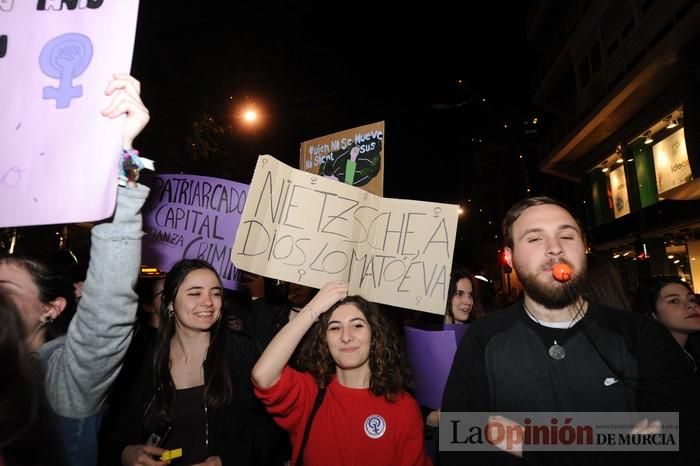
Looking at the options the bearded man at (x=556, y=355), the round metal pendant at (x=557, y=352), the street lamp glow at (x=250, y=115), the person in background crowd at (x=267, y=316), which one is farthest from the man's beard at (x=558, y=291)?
the street lamp glow at (x=250, y=115)

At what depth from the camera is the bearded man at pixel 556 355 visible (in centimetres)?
174

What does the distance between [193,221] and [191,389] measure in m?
1.40

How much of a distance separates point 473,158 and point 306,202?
142ft

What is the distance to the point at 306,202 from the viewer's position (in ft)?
8.80

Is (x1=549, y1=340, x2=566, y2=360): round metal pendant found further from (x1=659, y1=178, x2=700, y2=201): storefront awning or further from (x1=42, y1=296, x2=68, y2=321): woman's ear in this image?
(x1=659, y1=178, x2=700, y2=201): storefront awning

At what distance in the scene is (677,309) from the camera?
345 cm

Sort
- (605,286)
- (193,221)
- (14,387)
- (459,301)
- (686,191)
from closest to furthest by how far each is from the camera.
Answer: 1. (14,387)
2. (605,286)
3. (193,221)
4. (459,301)
5. (686,191)

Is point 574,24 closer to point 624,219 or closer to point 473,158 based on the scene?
point 624,219

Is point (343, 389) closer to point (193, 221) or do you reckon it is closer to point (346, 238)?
point (346, 238)

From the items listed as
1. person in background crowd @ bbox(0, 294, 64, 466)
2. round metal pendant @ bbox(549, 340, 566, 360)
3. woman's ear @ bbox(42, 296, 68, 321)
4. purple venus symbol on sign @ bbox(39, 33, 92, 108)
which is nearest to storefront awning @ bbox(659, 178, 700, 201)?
round metal pendant @ bbox(549, 340, 566, 360)

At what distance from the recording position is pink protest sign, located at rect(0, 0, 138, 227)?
145 centimetres

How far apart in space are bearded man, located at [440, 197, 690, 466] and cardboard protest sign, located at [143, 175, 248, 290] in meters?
2.11

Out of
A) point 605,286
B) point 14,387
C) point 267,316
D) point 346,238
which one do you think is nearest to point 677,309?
point 605,286

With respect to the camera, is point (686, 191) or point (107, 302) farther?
point (686, 191)
